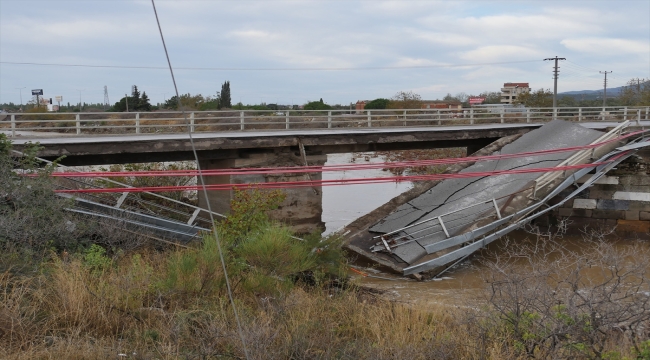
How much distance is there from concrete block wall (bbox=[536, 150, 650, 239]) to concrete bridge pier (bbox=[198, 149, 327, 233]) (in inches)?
338

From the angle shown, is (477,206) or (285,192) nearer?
(477,206)

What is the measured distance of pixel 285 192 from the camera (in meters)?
18.3

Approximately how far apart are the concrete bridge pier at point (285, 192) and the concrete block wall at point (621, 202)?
8.58 metres

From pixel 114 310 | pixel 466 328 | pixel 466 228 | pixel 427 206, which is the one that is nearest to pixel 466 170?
pixel 427 206

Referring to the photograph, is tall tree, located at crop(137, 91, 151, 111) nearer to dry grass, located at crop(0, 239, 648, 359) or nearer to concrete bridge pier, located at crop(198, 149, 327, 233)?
concrete bridge pier, located at crop(198, 149, 327, 233)

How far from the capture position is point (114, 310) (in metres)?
7.33

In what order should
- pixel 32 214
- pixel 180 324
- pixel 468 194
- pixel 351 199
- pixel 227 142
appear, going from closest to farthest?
1. pixel 180 324
2. pixel 32 214
3. pixel 468 194
4. pixel 227 142
5. pixel 351 199

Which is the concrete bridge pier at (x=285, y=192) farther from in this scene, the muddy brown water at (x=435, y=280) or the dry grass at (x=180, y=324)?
the dry grass at (x=180, y=324)

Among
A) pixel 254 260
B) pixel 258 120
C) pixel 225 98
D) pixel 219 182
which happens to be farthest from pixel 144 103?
pixel 254 260

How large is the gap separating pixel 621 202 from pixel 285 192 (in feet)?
34.8

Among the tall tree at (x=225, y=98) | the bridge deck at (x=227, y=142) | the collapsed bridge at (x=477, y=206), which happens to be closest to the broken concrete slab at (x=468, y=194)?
the collapsed bridge at (x=477, y=206)

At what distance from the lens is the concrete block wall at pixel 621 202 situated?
64.4 feet

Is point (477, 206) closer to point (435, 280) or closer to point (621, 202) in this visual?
point (435, 280)

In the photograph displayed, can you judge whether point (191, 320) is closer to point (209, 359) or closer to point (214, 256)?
point (209, 359)
